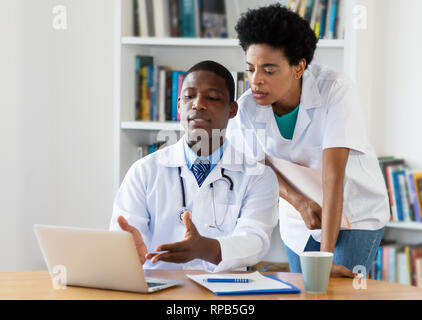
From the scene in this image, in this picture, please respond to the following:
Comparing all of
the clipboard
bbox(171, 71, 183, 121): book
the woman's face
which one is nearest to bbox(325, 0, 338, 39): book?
the woman's face

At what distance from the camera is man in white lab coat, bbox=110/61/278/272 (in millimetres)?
1436

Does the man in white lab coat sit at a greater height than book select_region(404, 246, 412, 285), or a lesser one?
greater

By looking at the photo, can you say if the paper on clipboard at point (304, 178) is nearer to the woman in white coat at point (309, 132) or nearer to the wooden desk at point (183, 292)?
the woman in white coat at point (309, 132)

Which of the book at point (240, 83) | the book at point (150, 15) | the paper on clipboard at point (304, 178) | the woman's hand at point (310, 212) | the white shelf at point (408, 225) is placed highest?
the book at point (150, 15)

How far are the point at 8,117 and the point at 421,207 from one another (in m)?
1.84

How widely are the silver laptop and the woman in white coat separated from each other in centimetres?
62

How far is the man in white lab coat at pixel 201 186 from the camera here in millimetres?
1436

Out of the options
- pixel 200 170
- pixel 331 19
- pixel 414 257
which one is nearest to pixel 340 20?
pixel 331 19

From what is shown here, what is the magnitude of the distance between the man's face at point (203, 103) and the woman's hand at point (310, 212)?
0.33m

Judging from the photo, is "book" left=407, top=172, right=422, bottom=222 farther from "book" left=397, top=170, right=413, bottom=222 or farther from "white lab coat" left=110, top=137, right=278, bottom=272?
"white lab coat" left=110, top=137, right=278, bottom=272

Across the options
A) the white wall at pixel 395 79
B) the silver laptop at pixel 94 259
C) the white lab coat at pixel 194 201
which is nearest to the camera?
the silver laptop at pixel 94 259

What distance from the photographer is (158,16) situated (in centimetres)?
133

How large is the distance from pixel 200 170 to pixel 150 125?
1.07 m

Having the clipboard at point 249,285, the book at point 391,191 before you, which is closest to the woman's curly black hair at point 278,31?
the clipboard at point 249,285
